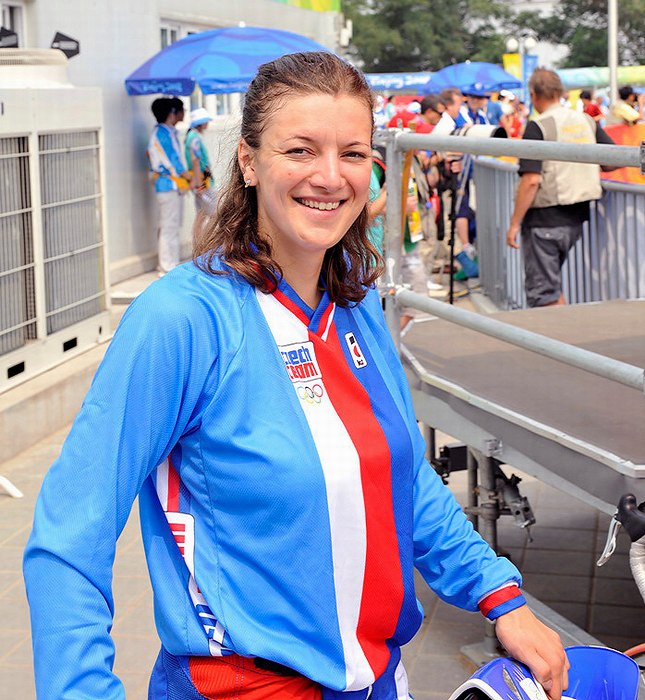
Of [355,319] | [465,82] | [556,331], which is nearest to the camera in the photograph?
[355,319]

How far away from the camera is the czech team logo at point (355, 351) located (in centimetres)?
212

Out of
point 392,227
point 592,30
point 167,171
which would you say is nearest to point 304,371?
point 392,227

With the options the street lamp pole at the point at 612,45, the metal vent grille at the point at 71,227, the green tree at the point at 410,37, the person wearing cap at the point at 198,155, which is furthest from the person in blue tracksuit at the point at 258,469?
the green tree at the point at 410,37

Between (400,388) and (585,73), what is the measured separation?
47342 mm

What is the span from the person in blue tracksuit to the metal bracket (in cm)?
169

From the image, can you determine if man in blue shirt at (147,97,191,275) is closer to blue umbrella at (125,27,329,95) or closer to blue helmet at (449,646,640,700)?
blue umbrella at (125,27,329,95)

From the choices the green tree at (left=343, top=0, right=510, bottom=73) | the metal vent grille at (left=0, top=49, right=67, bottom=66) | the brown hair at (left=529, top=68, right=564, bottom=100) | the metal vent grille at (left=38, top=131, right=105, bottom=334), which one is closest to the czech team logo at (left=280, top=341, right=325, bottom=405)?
the metal vent grille at (left=38, top=131, right=105, bottom=334)

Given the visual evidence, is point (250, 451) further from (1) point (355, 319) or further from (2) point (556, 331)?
(2) point (556, 331)

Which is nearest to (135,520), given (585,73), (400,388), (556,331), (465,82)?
(556,331)

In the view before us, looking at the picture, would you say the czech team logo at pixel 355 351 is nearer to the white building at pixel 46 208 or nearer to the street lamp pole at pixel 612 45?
the white building at pixel 46 208

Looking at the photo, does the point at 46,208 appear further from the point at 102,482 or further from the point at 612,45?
the point at 612,45

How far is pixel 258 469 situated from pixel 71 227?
285 inches

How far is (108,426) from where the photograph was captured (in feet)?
5.92

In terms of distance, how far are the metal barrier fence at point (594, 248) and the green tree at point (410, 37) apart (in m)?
83.0
